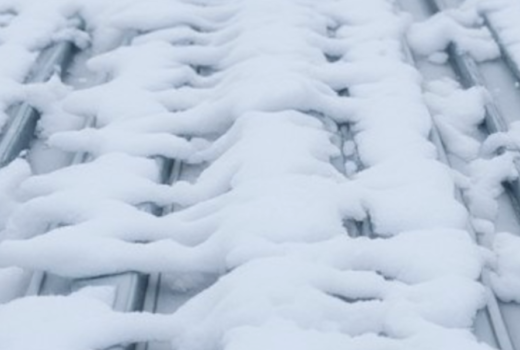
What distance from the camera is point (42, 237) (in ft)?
6.18

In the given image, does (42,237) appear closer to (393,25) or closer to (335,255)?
(335,255)

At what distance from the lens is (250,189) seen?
6.58ft

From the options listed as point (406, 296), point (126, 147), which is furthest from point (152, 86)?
point (406, 296)

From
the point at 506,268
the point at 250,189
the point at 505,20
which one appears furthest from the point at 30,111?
the point at 505,20

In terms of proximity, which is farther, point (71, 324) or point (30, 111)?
point (30, 111)

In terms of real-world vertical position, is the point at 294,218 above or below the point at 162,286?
above

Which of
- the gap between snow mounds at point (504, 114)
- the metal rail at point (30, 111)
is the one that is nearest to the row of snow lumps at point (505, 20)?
the gap between snow mounds at point (504, 114)

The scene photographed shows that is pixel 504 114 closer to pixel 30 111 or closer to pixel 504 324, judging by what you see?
pixel 504 324

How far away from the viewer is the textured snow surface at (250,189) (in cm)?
165

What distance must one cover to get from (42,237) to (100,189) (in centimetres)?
25

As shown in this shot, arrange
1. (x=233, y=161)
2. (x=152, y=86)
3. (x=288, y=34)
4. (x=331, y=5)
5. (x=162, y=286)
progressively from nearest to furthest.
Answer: (x=162, y=286) < (x=233, y=161) < (x=152, y=86) < (x=288, y=34) < (x=331, y=5)

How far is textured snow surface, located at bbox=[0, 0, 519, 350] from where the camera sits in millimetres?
1649

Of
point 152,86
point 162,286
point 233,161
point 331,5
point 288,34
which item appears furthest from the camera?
point 331,5

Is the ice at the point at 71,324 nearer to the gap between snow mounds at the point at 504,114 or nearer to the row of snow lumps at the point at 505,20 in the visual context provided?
the gap between snow mounds at the point at 504,114
